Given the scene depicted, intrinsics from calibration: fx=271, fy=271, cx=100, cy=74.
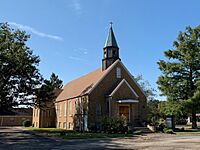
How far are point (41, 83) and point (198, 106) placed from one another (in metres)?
21.4

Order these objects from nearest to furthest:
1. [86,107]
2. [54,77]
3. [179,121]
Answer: [86,107] < [179,121] < [54,77]

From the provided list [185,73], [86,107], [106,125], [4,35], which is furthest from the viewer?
[185,73]

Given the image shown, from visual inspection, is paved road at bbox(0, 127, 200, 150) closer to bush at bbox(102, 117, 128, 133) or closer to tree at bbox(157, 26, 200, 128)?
bush at bbox(102, 117, 128, 133)

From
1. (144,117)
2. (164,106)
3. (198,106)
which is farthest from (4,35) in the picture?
(198,106)

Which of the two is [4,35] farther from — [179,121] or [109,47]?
[179,121]

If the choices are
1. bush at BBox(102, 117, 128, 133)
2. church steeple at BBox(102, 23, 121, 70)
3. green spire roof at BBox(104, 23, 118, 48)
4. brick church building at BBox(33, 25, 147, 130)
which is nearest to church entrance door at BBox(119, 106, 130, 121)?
brick church building at BBox(33, 25, 147, 130)

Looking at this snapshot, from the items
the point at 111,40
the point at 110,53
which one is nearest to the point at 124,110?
the point at 110,53

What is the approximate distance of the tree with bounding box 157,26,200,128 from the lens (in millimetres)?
37781

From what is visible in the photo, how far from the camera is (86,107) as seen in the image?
119 ft

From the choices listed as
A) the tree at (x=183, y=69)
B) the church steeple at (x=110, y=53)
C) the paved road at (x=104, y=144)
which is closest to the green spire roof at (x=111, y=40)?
the church steeple at (x=110, y=53)

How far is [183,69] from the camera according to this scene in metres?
38.7

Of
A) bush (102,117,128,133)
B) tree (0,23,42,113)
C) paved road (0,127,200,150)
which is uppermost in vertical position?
tree (0,23,42,113)

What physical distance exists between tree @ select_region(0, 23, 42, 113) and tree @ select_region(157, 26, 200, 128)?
59.4 ft

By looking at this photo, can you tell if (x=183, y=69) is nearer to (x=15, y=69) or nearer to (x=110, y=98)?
(x=110, y=98)
